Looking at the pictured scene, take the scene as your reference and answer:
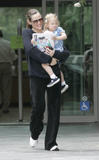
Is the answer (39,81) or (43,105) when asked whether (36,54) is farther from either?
(43,105)

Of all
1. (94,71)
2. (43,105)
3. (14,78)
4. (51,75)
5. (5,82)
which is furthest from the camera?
(14,78)

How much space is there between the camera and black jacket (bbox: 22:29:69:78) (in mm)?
7449

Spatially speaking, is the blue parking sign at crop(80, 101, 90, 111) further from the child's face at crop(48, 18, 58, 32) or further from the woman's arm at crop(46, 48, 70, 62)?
the child's face at crop(48, 18, 58, 32)

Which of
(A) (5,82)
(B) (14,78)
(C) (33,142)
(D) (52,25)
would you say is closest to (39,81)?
(D) (52,25)

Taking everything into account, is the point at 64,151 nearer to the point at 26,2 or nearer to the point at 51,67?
the point at 51,67

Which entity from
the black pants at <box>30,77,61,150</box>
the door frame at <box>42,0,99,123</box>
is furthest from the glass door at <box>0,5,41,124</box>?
the black pants at <box>30,77,61,150</box>

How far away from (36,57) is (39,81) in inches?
11.8

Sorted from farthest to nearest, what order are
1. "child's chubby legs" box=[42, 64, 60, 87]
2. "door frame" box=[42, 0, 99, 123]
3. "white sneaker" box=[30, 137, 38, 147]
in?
1. "door frame" box=[42, 0, 99, 123]
2. "white sneaker" box=[30, 137, 38, 147]
3. "child's chubby legs" box=[42, 64, 60, 87]

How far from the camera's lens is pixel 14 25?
57.4 feet

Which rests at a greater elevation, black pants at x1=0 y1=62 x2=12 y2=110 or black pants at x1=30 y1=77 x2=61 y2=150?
black pants at x1=30 y1=77 x2=61 y2=150

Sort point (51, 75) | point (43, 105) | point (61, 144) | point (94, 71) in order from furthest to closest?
point (94, 71), point (61, 144), point (43, 105), point (51, 75)

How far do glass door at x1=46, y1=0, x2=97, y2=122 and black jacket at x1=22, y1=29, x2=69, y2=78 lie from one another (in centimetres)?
337

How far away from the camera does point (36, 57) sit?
7.46m

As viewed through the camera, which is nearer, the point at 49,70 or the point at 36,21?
the point at 49,70
